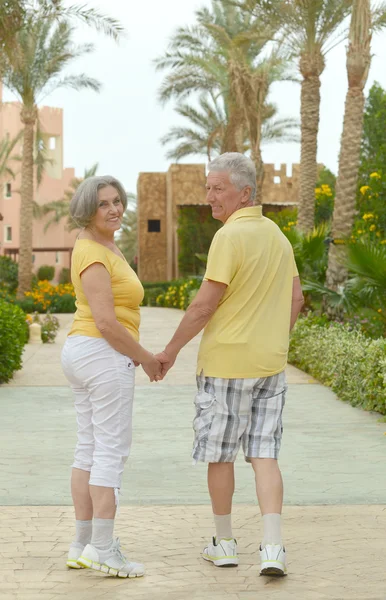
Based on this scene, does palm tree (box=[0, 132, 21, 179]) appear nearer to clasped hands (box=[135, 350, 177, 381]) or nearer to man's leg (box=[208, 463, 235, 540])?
clasped hands (box=[135, 350, 177, 381])

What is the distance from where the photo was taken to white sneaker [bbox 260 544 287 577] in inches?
167

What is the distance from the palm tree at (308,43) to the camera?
19.0m

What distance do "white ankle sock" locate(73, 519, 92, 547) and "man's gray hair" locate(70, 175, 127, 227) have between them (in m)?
1.33

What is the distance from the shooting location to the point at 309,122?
19438mm

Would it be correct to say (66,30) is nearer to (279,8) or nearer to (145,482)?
(279,8)

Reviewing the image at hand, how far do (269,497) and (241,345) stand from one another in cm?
65

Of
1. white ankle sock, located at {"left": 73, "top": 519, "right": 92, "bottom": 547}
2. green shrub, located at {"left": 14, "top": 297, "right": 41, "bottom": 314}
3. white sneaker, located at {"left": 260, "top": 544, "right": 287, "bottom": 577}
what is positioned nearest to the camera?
white sneaker, located at {"left": 260, "top": 544, "right": 287, "bottom": 577}

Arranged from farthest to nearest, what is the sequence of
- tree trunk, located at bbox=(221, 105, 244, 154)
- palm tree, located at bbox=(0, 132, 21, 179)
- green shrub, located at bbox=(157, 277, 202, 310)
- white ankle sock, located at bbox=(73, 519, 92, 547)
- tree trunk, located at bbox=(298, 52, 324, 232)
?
palm tree, located at bbox=(0, 132, 21, 179) < tree trunk, located at bbox=(221, 105, 244, 154) < green shrub, located at bbox=(157, 277, 202, 310) < tree trunk, located at bbox=(298, 52, 324, 232) < white ankle sock, located at bbox=(73, 519, 92, 547)

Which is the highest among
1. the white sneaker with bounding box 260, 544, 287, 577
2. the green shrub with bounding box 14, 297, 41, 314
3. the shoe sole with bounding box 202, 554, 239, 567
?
the white sneaker with bounding box 260, 544, 287, 577

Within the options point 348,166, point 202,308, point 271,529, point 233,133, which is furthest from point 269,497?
point 233,133

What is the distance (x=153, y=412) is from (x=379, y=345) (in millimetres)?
2336

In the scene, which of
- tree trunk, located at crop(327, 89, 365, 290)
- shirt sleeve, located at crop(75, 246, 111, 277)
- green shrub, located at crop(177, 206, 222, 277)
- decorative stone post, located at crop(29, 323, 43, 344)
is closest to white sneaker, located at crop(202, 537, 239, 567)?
shirt sleeve, located at crop(75, 246, 111, 277)

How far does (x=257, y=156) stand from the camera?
2709cm

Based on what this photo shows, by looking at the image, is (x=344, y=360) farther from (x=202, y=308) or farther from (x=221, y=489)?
(x=202, y=308)
